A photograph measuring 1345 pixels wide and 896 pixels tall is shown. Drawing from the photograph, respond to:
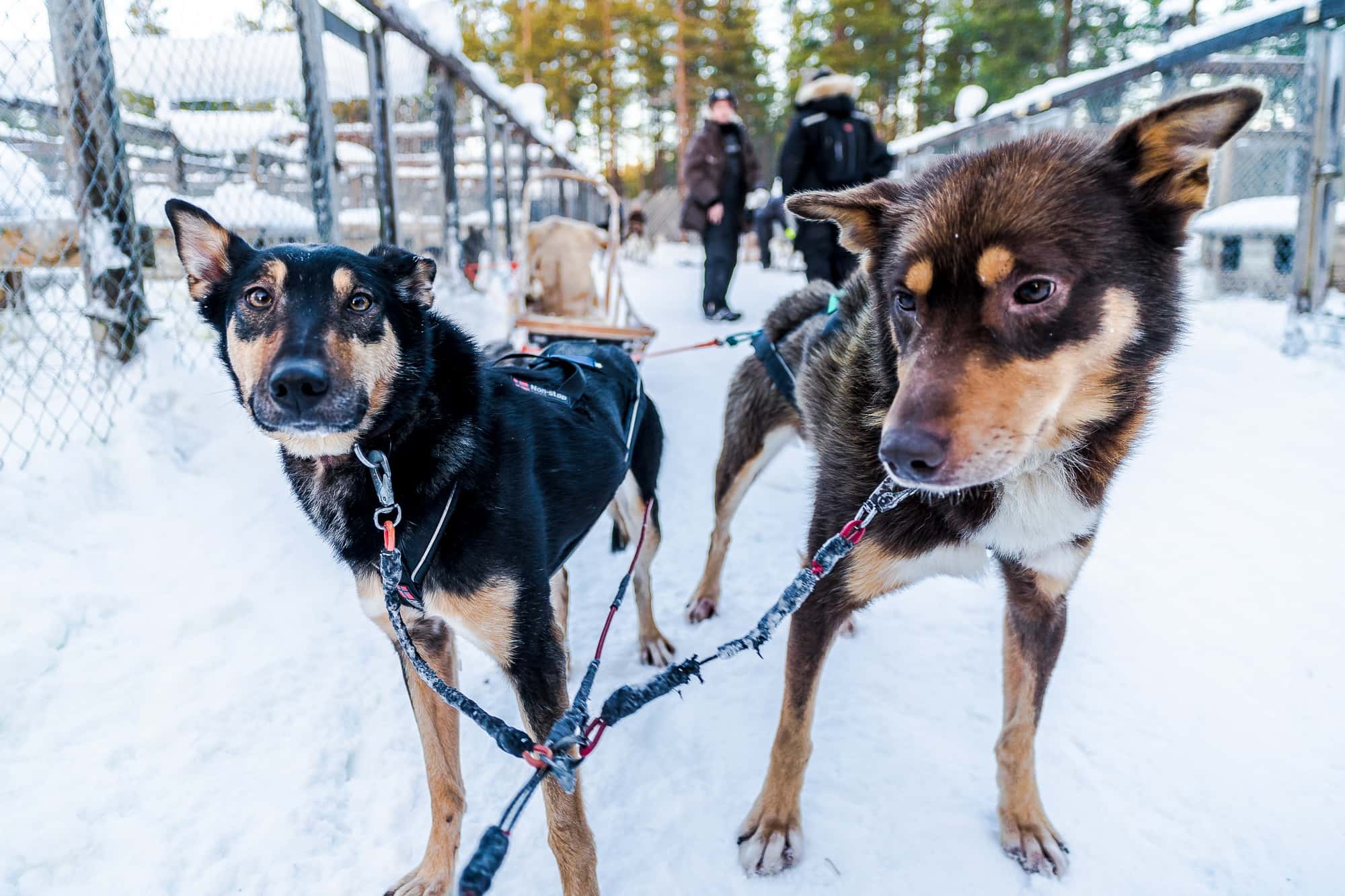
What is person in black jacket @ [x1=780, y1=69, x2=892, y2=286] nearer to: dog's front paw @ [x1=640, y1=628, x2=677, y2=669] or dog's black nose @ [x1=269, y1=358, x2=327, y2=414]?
dog's front paw @ [x1=640, y1=628, x2=677, y2=669]

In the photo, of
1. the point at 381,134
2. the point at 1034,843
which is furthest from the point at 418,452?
the point at 381,134

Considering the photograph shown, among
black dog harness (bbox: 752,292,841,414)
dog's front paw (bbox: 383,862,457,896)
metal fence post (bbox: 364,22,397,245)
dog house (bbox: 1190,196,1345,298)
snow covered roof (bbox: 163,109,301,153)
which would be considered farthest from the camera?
dog house (bbox: 1190,196,1345,298)

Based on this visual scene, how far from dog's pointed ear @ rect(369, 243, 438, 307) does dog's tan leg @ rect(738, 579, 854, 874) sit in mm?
1294

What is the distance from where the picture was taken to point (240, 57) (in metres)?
4.38

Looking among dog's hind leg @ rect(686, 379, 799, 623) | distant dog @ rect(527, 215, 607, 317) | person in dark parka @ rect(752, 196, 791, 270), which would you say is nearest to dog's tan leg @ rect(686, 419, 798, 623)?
dog's hind leg @ rect(686, 379, 799, 623)

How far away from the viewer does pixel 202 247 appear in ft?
6.24

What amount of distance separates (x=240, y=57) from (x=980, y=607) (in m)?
5.13

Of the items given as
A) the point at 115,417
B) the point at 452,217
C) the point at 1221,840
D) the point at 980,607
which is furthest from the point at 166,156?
the point at 1221,840

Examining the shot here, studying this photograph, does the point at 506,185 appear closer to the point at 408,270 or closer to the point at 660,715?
the point at 408,270

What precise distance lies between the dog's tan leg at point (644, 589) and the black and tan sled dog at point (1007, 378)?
0.92 m

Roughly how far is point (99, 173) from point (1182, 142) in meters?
4.30

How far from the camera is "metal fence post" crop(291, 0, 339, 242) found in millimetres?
4430

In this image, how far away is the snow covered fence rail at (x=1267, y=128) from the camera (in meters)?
4.94

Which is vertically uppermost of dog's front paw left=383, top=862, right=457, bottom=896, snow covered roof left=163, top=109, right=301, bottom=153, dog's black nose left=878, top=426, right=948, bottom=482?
snow covered roof left=163, top=109, right=301, bottom=153
